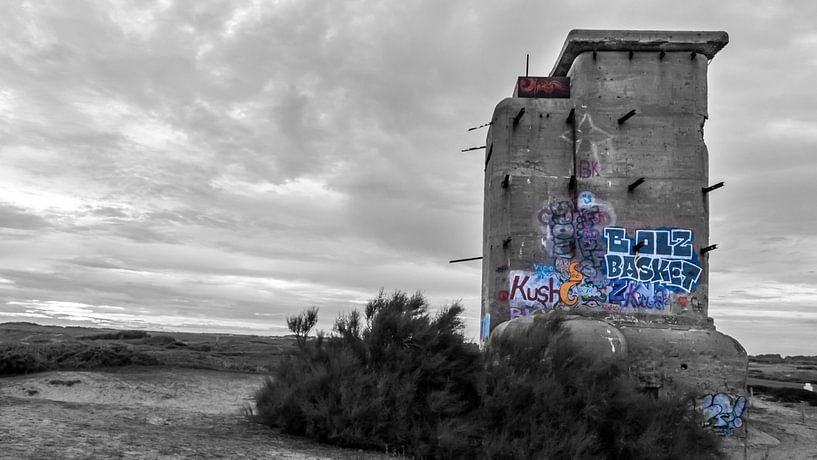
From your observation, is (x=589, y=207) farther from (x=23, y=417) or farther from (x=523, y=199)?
(x=23, y=417)

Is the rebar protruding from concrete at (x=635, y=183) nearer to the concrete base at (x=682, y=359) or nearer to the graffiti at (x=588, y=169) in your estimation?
the graffiti at (x=588, y=169)

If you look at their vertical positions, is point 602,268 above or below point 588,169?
below

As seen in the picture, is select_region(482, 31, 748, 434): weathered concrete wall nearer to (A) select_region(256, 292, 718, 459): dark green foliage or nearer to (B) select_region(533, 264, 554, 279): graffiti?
(B) select_region(533, 264, 554, 279): graffiti

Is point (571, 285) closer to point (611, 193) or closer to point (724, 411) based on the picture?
point (611, 193)

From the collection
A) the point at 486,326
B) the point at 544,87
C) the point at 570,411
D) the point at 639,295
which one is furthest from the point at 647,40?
the point at 570,411

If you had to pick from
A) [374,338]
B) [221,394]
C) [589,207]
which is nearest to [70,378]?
[221,394]

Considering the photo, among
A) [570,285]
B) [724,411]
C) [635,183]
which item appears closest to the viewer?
[724,411]

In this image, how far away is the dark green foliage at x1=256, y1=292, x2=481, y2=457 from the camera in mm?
9195

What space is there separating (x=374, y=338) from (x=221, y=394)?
8.26 metres

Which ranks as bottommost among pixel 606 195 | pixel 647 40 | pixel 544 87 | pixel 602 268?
pixel 602 268

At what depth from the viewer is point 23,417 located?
9188mm

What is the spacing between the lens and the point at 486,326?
15500mm

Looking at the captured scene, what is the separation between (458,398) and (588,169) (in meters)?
7.60

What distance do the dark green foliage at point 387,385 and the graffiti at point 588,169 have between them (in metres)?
6.03
